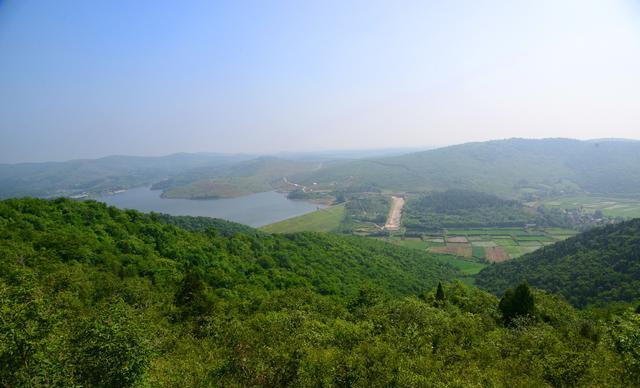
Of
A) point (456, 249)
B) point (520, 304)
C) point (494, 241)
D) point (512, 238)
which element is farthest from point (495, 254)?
point (520, 304)

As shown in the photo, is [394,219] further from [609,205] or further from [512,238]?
[609,205]

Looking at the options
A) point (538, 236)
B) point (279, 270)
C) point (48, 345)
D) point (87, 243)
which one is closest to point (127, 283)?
point (87, 243)

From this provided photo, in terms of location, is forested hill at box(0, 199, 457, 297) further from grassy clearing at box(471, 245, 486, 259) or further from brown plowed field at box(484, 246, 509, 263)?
grassy clearing at box(471, 245, 486, 259)

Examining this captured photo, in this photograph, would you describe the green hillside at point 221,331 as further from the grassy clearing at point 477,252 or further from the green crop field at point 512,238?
the green crop field at point 512,238

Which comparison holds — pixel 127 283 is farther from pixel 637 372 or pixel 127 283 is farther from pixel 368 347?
pixel 637 372

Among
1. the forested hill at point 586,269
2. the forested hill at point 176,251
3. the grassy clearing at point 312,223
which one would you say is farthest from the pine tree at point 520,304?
the grassy clearing at point 312,223

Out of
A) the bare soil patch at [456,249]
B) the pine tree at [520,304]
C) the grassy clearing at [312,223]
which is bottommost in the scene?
the bare soil patch at [456,249]
